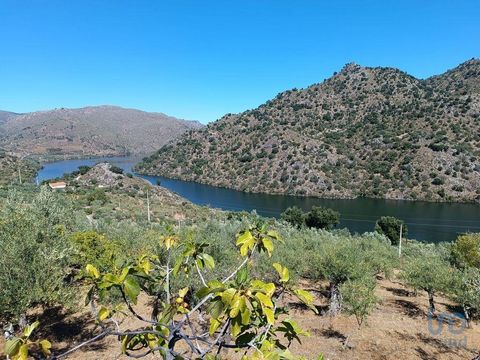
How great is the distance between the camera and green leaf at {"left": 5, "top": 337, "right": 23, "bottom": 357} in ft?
7.67

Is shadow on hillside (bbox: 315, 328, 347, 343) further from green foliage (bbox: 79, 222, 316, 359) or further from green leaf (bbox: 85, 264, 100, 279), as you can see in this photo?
green leaf (bbox: 85, 264, 100, 279)

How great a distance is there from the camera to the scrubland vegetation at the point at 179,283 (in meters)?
2.73

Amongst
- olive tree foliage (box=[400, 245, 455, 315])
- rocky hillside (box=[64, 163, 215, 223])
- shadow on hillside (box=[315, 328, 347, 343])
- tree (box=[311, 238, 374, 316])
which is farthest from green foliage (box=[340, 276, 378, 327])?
rocky hillside (box=[64, 163, 215, 223])

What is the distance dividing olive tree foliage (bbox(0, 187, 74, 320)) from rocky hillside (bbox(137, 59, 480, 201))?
93766mm

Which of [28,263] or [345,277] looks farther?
[345,277]

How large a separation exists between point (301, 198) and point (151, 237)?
269 feet

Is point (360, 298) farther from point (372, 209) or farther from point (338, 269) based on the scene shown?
point (372, 209)

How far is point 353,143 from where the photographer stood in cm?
11769

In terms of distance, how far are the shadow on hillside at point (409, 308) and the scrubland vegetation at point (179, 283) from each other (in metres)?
0.95

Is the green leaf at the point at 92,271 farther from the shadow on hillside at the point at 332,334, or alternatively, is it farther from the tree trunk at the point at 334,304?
the tree trunk at the point at 334,304

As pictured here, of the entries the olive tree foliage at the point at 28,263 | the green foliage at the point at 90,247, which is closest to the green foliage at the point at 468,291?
the green foliage at the point at 90,247

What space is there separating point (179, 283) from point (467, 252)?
1106 inches

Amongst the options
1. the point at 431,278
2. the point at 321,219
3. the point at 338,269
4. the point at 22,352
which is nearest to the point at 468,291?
the point at 431,278

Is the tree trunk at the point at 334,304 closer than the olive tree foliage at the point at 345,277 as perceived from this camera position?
No
